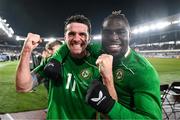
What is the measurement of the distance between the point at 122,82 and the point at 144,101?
0.31m

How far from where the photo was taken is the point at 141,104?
5.78 feet

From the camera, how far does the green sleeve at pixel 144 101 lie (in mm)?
1667

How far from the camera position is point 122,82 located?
2043mm

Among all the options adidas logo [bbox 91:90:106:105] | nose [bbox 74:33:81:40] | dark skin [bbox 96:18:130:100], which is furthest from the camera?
nose [bbox 74:33:81:40]

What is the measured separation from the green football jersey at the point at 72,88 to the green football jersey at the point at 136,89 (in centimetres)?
42

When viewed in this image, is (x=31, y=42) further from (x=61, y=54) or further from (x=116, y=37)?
(x=116, y=37)

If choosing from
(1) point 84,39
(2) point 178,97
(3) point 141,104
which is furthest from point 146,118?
(2) point 178,97

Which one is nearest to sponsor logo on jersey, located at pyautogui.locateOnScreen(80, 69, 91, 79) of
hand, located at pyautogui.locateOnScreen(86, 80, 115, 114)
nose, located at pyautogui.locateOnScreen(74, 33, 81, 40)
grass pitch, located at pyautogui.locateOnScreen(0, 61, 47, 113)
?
nose, located at pyautogui.locateOnScreen(74, 33, 81, 40)

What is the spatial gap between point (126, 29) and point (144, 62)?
14.1 inches

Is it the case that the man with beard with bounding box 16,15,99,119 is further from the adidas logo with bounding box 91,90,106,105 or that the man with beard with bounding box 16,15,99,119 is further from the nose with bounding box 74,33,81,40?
the adidas logo with bounding box 91,90,106,105

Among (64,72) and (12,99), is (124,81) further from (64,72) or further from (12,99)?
(12,99)

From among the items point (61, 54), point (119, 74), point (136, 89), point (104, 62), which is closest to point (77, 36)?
point (61, 54)

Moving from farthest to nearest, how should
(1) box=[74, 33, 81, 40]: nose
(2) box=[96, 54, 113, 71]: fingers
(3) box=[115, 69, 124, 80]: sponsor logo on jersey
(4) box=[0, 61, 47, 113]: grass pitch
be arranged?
(4) box=[0, 61, 47, 113]: grass pitch, (1) box=[74, 33, 81, 40]: nose, (3) box=[115, 69, 124, 80]: sponsor logo on jersey, (2) box=[96, 54, 113, 71]: fingers

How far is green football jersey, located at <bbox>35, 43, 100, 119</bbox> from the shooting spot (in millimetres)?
2502
